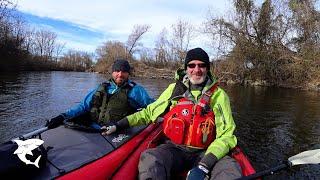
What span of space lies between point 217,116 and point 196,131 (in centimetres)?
23

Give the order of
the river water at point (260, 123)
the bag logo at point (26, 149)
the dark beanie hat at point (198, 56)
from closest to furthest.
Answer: the bag logo at point (26, 149) → the dark beanie hat at point (198, 56) → the river water at point (260, 123)

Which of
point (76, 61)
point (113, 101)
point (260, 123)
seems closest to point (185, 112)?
point (113, 101)

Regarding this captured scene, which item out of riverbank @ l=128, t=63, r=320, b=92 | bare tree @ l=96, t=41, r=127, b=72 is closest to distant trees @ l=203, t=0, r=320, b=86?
riverbank @ l=128, t=63, r=320, b=92

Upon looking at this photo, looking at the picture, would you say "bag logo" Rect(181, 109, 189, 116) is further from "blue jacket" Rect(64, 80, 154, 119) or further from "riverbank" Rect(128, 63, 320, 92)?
"riverbank" Rect(128, 63, 320, 92)

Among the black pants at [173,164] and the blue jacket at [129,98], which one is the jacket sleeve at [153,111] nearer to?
the black pants at [173,164]

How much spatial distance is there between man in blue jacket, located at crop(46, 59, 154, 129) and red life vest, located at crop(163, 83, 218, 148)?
155 centimetres

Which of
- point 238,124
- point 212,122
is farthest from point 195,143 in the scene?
point 238,124

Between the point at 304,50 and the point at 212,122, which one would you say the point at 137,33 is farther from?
the point at 212,122

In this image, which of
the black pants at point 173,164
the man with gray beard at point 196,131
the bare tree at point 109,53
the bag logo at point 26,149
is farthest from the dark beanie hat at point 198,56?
the bare tree at point 109,53

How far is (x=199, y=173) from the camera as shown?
2963 millimetres

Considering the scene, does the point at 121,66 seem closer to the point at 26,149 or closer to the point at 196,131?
the point at 196,131

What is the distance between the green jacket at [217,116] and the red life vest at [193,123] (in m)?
0.06

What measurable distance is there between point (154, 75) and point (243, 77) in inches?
310

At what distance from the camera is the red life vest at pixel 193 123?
3.34 m
